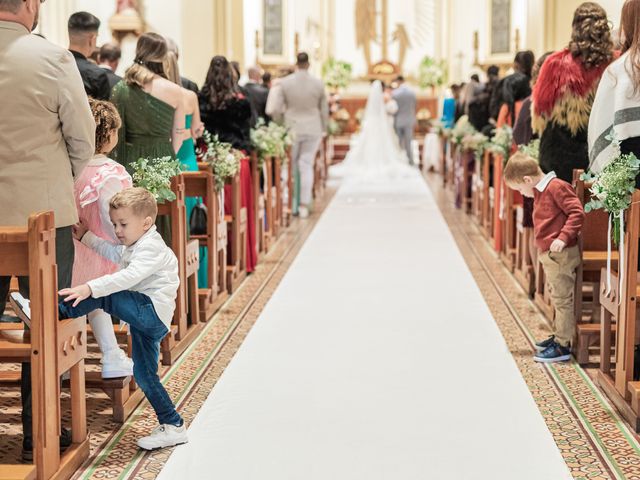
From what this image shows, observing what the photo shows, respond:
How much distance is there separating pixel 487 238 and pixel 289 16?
15.5m

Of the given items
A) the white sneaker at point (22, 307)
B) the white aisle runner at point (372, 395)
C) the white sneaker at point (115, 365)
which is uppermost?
the white sneaker at point (22, 307)

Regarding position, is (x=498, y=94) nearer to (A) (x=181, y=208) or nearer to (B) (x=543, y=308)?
(B) (x=543, y=308)

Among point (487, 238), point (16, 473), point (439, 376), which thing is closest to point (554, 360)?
point (439, 376)

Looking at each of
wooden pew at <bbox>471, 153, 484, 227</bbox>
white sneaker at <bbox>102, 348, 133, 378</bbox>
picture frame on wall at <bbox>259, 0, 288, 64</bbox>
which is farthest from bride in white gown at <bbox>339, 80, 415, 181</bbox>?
white sneaker at <bbox>102, 348, 133, 378</bbox>

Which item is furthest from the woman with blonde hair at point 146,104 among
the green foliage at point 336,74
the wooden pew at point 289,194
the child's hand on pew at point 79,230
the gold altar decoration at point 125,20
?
the green foliage at point 336,74

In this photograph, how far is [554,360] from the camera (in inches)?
220

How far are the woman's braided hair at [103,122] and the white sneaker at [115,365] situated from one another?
900 mm

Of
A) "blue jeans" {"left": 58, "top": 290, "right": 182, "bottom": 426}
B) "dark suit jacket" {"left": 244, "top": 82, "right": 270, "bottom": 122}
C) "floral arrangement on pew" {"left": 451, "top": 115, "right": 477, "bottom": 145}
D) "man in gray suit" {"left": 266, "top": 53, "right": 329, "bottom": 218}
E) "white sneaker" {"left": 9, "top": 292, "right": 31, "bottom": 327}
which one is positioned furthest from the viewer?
"floral arrangement on pew" {"left": 451, "top": 115, "right": 477, "bottom": 145}

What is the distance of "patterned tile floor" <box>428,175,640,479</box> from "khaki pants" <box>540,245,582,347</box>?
19 centimetres

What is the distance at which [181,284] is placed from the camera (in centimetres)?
593

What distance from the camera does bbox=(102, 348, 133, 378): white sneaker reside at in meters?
4.46

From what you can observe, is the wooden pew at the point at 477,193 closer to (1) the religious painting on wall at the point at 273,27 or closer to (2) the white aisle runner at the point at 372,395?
(2) the white aisle runner at the point at 372,395

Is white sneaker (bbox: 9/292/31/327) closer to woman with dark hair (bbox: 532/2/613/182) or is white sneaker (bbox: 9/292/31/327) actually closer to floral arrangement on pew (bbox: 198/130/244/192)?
floral arrangement on pew (bbox: 198/130/244/192)

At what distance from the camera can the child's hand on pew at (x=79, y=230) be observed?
14.9 feet
